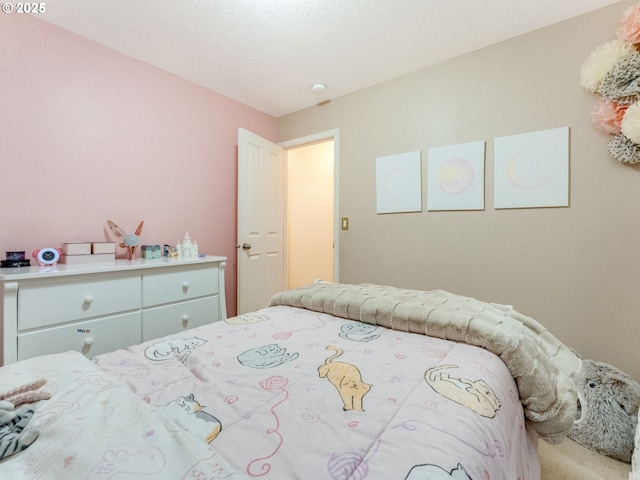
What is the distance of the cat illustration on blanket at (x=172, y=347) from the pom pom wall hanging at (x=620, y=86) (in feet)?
7.82

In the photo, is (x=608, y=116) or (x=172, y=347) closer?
(x=172, y=347)

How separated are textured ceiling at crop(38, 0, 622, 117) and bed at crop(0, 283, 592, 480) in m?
1.76

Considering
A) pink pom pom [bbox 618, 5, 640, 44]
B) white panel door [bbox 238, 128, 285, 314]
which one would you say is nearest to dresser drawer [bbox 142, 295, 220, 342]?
white panel door [bbox 238, 128, 285, 314]

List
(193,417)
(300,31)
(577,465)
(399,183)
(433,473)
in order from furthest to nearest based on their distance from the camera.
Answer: (399,183), (300,31), (577,465), (193,417), (433,473)

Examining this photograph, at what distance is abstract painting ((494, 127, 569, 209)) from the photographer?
1851mm

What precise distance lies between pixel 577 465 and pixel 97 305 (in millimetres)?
2578

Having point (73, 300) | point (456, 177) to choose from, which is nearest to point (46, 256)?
point (73, 300)

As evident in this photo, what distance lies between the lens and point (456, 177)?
88.3 inches

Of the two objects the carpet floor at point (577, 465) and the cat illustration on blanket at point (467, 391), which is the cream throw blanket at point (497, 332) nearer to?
the cat illustration on blanket at point (467, 391)

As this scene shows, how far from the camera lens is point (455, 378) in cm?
81

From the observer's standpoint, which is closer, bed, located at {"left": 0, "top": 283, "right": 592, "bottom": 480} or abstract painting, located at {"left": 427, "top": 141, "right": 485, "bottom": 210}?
bed, located at {"left": 0, "top": 283, "right": 592, "bottom": 480}

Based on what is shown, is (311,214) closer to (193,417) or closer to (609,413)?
(609,413)

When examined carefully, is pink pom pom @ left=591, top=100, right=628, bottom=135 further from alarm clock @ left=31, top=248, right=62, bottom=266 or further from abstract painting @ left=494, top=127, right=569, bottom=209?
alarm clock @ left=31, top=248, right=62, bottom=266

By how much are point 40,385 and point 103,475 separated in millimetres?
420
